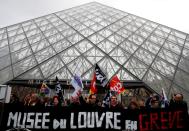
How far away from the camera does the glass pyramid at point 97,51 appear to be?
15.2m

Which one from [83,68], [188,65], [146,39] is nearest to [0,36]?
[83,68]

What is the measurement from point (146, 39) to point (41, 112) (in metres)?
14.0

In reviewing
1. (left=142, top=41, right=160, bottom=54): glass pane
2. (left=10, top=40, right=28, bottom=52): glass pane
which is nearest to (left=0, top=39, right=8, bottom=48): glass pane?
(left=10, top=40, right=28, bottom=52): glass pane

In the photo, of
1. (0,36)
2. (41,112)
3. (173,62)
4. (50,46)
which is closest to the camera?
(41,112)

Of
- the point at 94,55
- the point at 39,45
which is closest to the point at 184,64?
the point at 94,55

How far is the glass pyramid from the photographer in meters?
15.2

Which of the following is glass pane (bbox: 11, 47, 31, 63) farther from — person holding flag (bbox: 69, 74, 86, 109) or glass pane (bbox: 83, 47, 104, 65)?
person holding flag (bbox: 69, 74, 86, 109)

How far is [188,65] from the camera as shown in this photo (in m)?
17.1

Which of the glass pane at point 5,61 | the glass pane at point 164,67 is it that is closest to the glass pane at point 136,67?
the glass pane at point 164,67

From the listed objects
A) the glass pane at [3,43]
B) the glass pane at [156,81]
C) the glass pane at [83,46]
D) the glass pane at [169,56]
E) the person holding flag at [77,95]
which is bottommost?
the person holding flag at [77,95]

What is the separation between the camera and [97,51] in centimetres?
1733

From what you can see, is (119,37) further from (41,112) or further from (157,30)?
(41,112)

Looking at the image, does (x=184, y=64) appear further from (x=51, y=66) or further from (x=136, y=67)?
(x=51, y=66)

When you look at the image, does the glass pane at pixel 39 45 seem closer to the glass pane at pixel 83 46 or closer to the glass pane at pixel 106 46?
the glass pane at pixel 83 46
